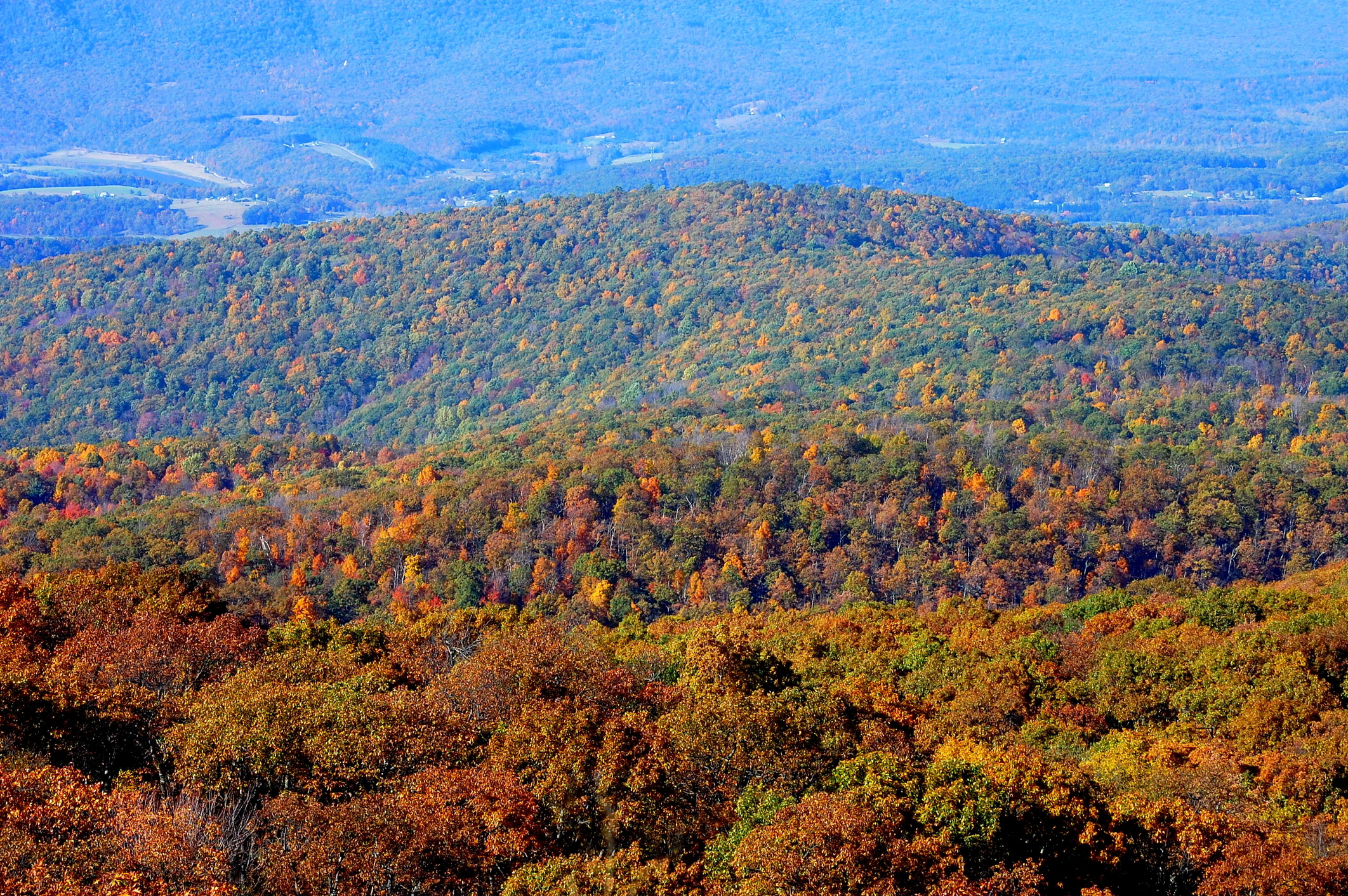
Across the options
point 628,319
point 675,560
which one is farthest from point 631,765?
→ point 628,319

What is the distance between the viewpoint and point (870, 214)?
18638 centimetres

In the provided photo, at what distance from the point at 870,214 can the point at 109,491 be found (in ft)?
399

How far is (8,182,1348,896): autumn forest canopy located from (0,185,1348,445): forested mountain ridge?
2.48ft

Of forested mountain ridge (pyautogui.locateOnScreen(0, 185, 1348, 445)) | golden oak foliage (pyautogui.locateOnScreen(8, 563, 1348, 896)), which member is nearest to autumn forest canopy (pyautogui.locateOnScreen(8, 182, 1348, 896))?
golden oak foliage (pyautogui.locateOnScreen(8, 563, 1348, 896))

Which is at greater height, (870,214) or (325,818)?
(870,214)

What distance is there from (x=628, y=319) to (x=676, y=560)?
92.1 m

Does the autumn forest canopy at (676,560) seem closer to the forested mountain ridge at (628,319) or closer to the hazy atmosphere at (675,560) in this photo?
the hazy atmosphere at (675,560)

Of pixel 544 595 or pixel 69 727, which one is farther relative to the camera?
pixel 544 595

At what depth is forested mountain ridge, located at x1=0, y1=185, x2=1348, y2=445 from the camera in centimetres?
12344

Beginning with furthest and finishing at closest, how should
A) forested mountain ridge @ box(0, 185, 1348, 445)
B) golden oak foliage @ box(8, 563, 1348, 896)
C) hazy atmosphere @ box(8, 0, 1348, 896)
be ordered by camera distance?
1. forested mountain ridge @ box(0, 185, 1348, 445)
2. hazy atmosphere @ box(8, 0, 1348, 896)
3. golden oak foliage @ box(8, 563, 1348, 896)

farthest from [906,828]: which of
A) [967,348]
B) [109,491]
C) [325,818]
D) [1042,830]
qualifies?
[967,348]

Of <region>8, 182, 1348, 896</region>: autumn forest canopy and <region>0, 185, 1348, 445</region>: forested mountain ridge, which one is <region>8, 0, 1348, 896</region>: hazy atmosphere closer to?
<region>8, 182, 1348, 896</region>: autumn forest canopy

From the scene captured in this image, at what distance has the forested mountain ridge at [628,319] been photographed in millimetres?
123438

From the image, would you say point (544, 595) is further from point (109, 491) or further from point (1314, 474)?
point (1314, 474)
